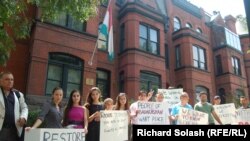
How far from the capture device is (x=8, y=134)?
4.79 metres

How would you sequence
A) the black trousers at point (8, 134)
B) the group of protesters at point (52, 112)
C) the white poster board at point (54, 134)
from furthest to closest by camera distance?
1. the group of protesters at point (52, 112)
2. the black trousers at point (8, 134)
3. the white poster board at point (54, 134)

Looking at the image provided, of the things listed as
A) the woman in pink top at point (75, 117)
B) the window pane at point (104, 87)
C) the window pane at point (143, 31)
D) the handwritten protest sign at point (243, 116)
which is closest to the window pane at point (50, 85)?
the window pane at point (104, 87)

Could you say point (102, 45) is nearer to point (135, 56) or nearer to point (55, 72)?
point (135, 56)

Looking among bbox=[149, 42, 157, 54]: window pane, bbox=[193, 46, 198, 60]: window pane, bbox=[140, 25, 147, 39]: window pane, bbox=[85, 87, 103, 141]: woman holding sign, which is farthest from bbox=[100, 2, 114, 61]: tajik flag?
bbox=[193, 46, 198, 60]: window pane

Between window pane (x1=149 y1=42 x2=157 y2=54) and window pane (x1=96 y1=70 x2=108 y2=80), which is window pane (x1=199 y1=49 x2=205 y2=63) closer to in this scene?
window pane (x1=149 y1=42 x2=157 y2=54)

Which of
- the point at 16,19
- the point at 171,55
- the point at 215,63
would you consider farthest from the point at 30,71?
the point at 215,63

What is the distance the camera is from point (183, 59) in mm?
22562

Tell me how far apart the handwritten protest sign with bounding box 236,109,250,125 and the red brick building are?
7.91 m

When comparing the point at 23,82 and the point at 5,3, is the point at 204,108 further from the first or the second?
the point at 23,82

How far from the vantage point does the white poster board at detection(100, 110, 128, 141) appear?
6012 millimetres

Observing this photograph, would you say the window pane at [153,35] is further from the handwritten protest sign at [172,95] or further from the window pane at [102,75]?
the handwritten protest sign at [172,95]

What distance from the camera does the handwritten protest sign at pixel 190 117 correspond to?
7207 millimetres

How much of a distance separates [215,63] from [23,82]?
18.6m
